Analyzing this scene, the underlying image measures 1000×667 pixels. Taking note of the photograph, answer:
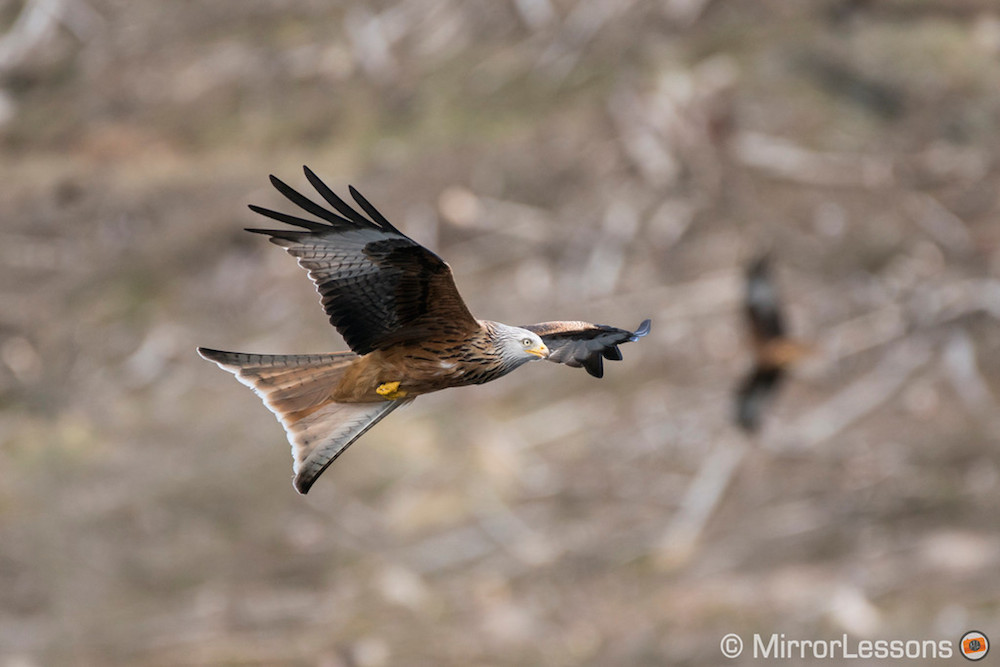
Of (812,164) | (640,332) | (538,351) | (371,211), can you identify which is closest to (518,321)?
(812,164)

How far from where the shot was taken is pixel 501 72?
21.2m

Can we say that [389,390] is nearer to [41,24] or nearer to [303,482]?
[303,482]

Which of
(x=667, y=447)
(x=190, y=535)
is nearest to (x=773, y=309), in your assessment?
(x=667, y=447)

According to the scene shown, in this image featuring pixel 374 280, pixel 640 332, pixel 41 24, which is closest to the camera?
pixel 374 280

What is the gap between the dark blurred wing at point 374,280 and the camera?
6.94 meters

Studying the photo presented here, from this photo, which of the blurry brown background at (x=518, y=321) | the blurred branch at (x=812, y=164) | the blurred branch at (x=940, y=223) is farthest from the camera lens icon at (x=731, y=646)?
the blurred branch at (x=812, y=164)

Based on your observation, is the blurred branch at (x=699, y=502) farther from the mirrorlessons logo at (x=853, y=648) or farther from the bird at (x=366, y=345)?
the bird at (x=366, y=345)

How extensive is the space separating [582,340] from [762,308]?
8.09m

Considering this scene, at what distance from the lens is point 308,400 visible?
303 inches

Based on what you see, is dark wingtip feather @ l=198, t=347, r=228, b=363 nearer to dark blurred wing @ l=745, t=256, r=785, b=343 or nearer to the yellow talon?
the yellow talon

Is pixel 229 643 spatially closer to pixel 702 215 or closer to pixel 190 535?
pixel 190 535

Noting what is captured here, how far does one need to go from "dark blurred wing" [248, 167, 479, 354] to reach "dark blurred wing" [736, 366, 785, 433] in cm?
1079

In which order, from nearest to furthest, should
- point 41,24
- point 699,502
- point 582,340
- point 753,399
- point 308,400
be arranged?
point 308,400
point 582,340
point 699,502
point 753,399
point 41,24

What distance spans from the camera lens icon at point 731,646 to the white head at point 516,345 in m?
9.23
